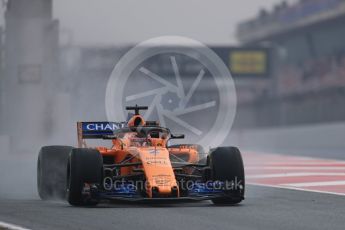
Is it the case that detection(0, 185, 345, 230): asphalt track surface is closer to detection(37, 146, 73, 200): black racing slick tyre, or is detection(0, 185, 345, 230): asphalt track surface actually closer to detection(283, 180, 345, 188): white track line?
detection(37, 146, 73, 200): black racing slick tyre

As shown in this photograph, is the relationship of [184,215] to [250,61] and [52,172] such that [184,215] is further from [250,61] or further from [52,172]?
[250,61]

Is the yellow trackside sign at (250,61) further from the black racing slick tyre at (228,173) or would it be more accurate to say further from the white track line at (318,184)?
the black racing slick tyre at (228,173)

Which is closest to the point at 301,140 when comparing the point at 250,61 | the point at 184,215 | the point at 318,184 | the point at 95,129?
the point at 318,184

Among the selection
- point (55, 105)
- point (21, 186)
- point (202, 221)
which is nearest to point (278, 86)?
point (55, 105)

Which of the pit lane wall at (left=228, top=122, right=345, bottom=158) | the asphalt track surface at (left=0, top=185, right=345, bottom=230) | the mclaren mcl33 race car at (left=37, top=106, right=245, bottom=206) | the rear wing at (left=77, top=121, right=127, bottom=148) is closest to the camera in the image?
the asphalt track surface at (left=0, top=185, right=345, bottom=230)

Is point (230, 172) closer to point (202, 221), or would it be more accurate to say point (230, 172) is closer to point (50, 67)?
point (202, 221)

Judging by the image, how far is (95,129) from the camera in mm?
15359

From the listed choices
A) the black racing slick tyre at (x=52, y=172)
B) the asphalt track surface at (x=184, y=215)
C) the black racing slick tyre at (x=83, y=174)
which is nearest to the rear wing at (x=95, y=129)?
the black racing slick tyre at (x=52, y=172)

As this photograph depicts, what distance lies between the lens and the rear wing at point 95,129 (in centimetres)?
1531

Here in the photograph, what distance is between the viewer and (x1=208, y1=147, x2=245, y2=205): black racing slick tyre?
13.7 metres

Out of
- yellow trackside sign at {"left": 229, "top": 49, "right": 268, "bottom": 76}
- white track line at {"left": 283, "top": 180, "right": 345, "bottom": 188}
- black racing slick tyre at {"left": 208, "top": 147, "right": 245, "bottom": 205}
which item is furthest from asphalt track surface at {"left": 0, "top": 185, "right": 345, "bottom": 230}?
yellow trackside sign at {"left": 229, "top": 49, "right": 268, "bottom": 76}

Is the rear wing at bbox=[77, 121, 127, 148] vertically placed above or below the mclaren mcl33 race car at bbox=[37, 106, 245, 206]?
above

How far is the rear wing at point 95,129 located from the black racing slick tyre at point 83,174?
A: 1.94 meters

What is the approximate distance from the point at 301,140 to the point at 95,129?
18844 mm
